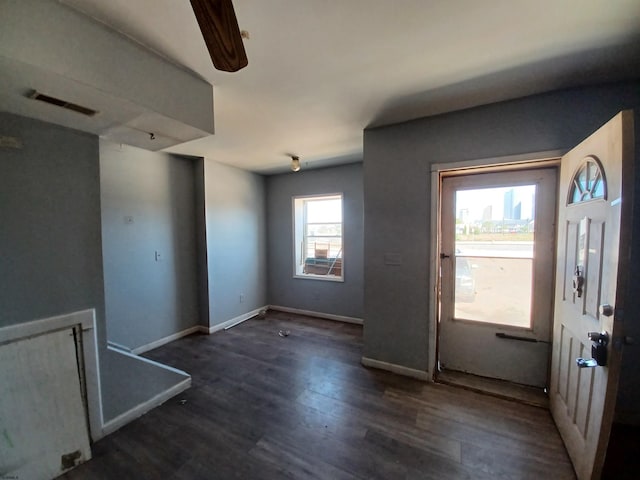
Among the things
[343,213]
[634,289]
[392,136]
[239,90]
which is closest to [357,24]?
[239,90]

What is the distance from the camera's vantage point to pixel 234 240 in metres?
4.10

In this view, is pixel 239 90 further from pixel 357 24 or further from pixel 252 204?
pixel 252 204

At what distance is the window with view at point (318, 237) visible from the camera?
175 inches

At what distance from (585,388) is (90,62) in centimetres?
326

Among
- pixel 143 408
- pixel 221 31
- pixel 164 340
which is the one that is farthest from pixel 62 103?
pixel 164 340

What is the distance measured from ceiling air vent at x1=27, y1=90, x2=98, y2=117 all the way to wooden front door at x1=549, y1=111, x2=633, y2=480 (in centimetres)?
288

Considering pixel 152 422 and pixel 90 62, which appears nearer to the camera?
pixel 90 62

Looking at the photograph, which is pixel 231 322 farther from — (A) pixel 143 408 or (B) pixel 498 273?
(B) pixel 498 273

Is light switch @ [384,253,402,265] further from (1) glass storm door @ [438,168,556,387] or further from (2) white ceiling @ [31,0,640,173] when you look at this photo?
(2) white ceiling @ [31,0,640,173]

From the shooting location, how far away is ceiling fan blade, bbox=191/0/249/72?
791 mm

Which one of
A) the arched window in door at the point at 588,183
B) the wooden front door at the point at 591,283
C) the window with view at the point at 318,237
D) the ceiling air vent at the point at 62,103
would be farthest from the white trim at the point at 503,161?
the ceiling air vent at the point at 62,103

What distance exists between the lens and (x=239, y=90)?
1.90 metres

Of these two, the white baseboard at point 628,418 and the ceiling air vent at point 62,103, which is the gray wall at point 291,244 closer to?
the white baseboard at point 628,418

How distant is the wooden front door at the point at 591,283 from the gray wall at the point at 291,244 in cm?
250
